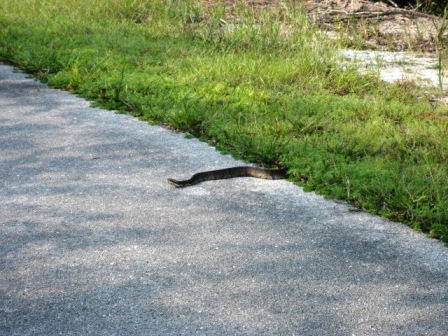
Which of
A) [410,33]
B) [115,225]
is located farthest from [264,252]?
[410,33]

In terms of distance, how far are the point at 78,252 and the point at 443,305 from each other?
201cm

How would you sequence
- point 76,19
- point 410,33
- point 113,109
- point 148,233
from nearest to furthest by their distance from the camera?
point 148,233 < point 113,109 < point 410,33 < point 76,19

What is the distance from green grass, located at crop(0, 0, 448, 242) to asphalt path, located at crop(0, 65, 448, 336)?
1.02 feet

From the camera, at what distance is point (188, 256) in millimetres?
4367

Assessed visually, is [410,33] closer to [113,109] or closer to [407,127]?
[407,127]

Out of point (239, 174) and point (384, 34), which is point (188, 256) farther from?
point (384, 34)

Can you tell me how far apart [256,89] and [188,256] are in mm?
3760

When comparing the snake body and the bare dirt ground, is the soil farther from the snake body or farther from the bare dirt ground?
the snake body

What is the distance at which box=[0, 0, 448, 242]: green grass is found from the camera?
551 centimetres

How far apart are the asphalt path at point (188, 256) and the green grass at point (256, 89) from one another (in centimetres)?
31

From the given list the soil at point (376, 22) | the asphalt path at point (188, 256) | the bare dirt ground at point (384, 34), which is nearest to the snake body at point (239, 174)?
the asphalt path at point (188, 256)

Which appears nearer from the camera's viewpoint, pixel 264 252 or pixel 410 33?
pixel 264 252

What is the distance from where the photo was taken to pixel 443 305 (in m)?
3.88

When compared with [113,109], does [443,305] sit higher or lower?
higher
